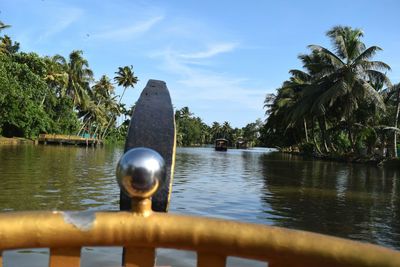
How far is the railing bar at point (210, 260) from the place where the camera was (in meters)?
1.51

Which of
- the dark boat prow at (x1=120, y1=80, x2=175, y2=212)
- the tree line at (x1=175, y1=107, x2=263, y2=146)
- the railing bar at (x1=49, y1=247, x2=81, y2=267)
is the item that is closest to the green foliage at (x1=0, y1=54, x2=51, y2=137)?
the dark boat prow at (x1=120, y1=80, x2=175, y2=212)

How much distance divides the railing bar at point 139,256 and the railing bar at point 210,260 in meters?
0.16

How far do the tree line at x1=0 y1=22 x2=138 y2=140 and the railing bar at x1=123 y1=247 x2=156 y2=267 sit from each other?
3437 cm

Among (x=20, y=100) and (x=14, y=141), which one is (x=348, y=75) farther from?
(x=14, y=141)

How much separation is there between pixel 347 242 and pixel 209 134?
5473 inches

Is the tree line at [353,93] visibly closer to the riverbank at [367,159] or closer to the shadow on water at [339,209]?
the riverbank at [367,159]

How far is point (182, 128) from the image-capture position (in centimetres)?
11381

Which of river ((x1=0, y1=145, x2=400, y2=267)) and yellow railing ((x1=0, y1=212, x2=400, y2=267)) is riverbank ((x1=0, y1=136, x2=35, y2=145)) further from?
yellow railing ((x1=0, y1=212, x2=400, y2=267))

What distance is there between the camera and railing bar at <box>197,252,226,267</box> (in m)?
1.51

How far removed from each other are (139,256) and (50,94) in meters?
53.2

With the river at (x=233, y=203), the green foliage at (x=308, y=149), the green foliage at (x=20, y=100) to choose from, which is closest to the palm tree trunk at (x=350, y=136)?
the green foliage at (x=308, y=149)

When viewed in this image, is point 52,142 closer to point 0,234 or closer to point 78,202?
point 78,202

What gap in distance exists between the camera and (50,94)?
170 feet

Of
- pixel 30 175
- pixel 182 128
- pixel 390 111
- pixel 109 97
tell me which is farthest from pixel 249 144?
A: pixel 30 175
